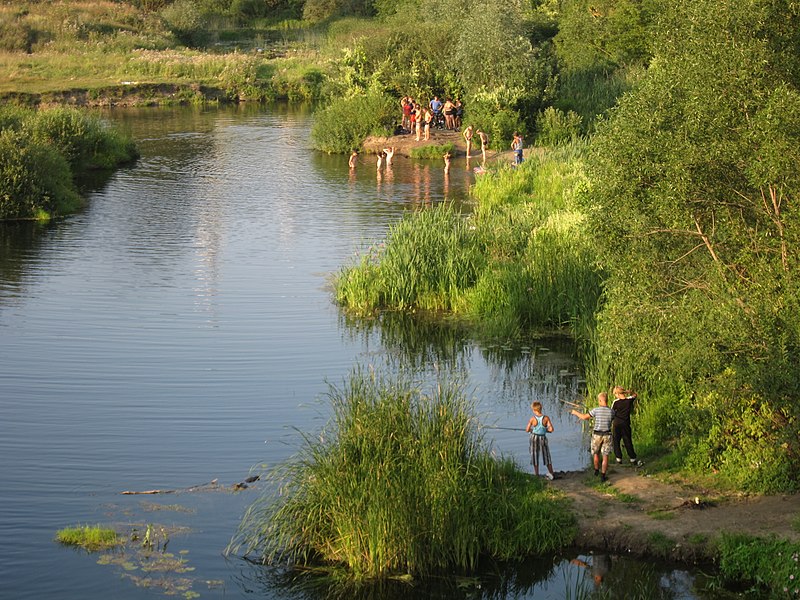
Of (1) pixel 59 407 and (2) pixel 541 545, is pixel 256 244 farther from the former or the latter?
(2) pixel 541 545

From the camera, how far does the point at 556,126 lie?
50406 mm

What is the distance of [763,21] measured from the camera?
16.7 meters

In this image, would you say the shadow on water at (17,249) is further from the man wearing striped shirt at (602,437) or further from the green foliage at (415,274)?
the man wearing striped shirt at (602,437)

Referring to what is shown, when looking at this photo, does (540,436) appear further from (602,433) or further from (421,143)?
(421,143)

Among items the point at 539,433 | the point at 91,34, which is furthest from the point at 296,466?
the point at 91,34

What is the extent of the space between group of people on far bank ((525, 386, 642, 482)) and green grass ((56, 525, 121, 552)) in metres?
5.59

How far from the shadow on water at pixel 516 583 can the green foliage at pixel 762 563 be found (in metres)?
0.51

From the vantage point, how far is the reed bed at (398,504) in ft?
46.6

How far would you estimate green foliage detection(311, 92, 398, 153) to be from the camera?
176ft

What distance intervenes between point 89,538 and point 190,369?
8019mm

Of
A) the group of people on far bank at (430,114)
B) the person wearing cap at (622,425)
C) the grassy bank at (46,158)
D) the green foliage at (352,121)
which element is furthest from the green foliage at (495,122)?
the person wearing cap at (622,425)

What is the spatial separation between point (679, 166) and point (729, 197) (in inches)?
37.9

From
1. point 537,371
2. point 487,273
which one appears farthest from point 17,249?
point 537,371

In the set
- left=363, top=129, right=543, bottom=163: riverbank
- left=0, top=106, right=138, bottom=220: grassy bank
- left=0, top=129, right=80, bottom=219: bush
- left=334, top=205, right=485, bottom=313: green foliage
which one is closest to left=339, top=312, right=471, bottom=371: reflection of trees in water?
left=334, top=205, right=485, bottom=313: green foliage
